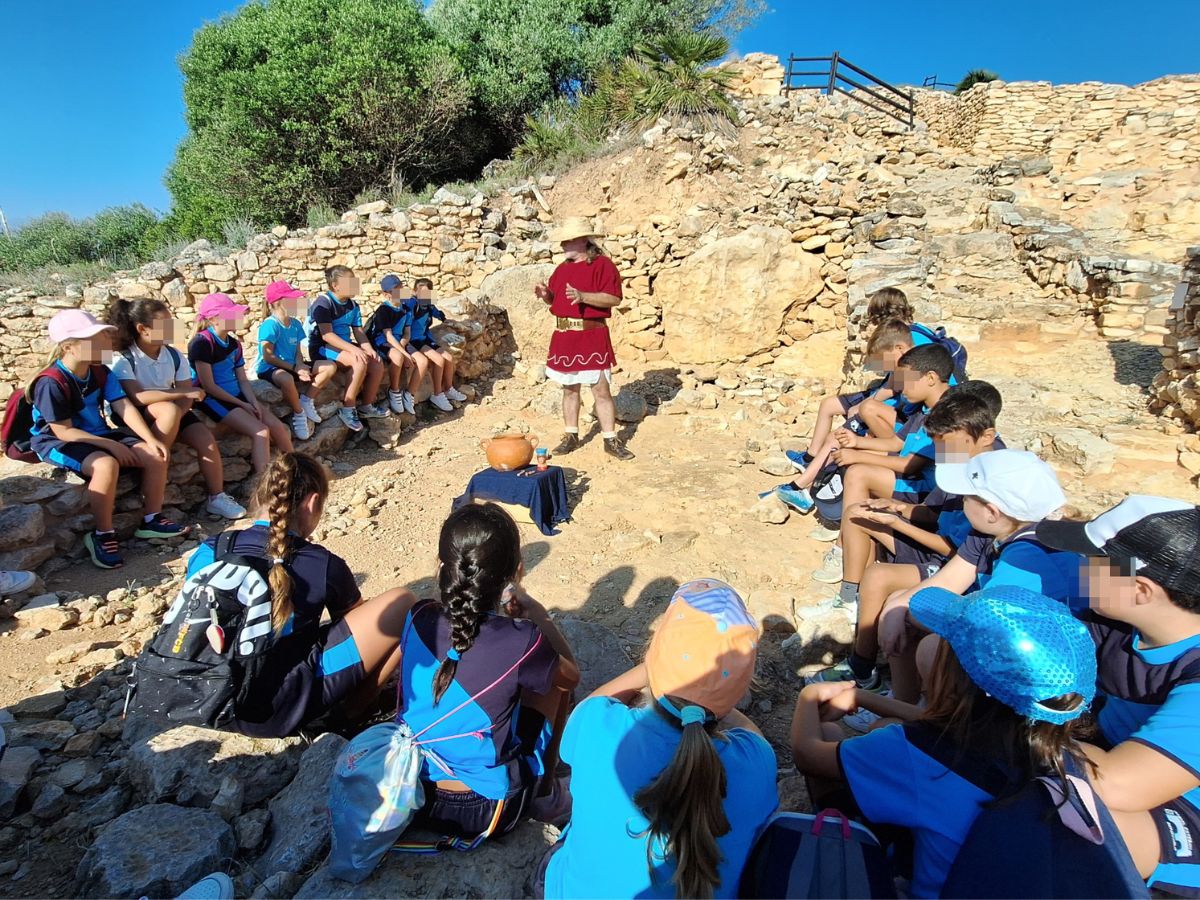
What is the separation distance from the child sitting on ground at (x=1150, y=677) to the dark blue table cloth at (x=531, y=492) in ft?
9.81

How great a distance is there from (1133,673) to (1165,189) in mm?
9450

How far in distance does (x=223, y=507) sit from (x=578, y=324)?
2.92 metres

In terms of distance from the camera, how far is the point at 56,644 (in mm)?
2941

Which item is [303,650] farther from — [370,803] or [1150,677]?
[1150,677]

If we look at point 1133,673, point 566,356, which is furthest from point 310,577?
point 566,356

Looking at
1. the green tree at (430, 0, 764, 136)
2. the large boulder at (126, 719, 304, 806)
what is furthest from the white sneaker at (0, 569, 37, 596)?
the green tree at (430, 0, 764, 136)

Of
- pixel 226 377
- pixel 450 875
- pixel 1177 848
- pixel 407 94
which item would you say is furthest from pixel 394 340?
pixel 407 94

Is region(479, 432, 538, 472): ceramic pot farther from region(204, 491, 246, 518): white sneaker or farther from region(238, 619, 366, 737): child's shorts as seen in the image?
region(238, 619, 366, 737): child's shorts

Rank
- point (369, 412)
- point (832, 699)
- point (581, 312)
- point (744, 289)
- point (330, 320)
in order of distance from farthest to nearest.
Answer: point (744, 289) < point (369, 412) < point (330, 320) < point (581, 312) < point (832, 699)

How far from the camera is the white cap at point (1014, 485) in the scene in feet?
6.86

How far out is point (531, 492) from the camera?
4.10 m

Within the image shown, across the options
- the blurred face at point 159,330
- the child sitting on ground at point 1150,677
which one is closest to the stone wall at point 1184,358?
the child sitting on ground at point 1150,677

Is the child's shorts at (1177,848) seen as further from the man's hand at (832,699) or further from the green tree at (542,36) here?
the green tree at (542,36)

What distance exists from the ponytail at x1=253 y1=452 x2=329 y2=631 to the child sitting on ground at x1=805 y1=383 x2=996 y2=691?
2154 mm
